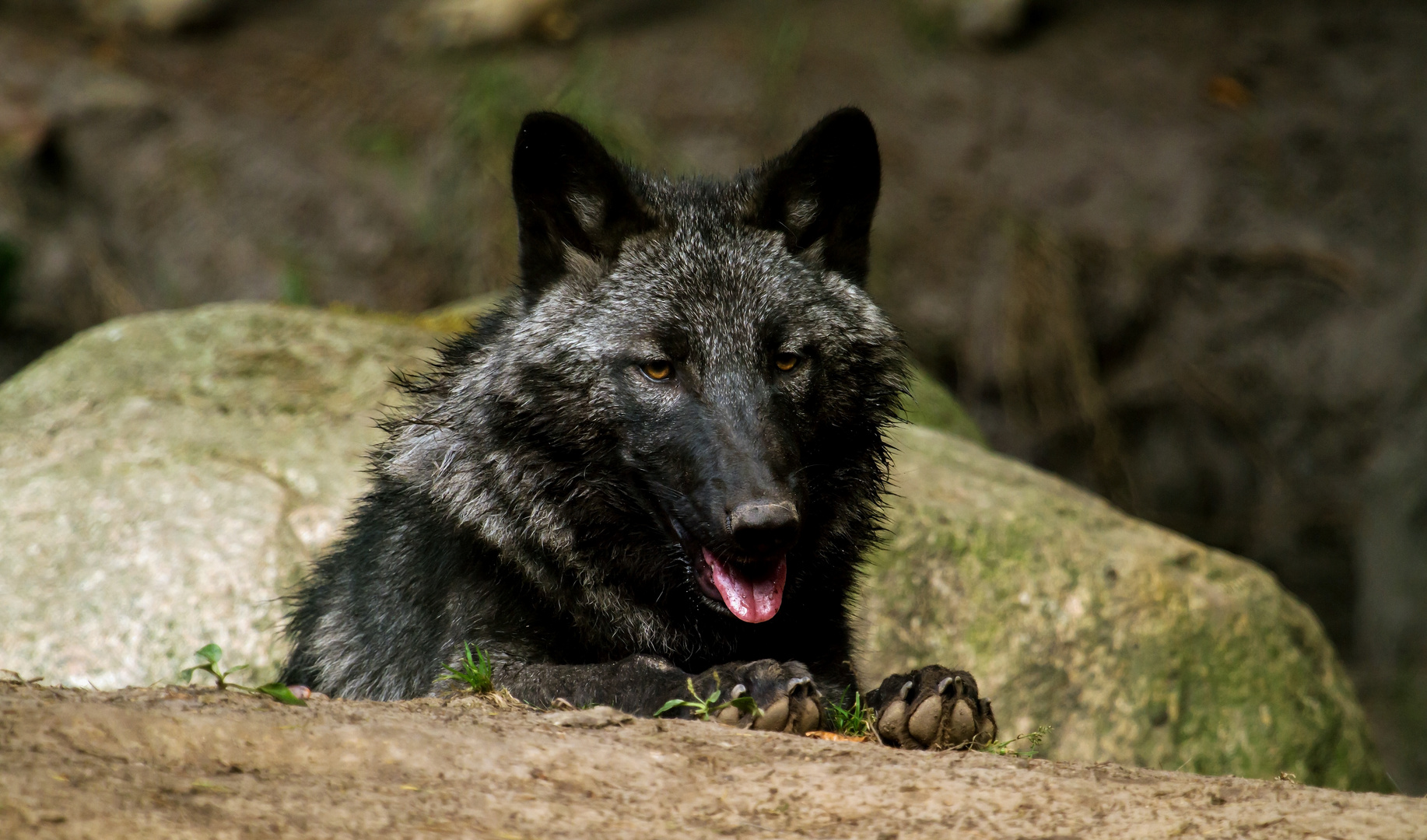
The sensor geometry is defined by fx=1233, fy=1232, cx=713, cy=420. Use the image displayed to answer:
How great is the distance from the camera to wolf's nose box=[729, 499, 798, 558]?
3543mm

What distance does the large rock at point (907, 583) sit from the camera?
577cm

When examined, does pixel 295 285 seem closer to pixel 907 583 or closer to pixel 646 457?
pixel 907 583

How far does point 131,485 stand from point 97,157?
6.36 meters

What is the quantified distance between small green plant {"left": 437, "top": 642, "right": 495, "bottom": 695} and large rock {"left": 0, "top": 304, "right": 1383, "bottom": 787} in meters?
2.33

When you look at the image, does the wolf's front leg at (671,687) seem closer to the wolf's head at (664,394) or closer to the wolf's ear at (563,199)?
the wolf's head at (664,394)

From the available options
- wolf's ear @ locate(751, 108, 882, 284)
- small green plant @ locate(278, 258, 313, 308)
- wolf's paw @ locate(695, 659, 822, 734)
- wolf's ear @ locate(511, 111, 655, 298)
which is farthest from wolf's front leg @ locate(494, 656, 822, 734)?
small green plant @ locate(278, 258, 313, 308)

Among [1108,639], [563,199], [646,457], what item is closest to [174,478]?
[563,199]

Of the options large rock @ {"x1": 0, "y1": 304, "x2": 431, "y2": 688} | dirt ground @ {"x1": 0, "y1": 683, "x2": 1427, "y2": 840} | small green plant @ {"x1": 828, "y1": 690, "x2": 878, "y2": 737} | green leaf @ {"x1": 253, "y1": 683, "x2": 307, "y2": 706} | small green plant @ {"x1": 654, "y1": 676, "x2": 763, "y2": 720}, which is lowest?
large rock @ {"x1": 0, "y1": 304, "x2": 431, "y2": 688}

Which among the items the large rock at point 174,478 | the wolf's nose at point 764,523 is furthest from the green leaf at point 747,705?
the large rock at point 174,478

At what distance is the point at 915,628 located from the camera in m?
6.09

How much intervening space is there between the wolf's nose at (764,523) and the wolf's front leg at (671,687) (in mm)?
346

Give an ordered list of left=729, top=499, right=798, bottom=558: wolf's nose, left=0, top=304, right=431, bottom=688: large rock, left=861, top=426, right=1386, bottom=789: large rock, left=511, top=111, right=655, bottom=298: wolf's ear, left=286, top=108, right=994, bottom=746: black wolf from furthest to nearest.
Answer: left=861, top=426, right=1386, bottom=789: large rock < left=0, top=304, right=431, bottom=688: large rock < left=511, top=111, right=655, bottom=298: wolf's ear < left=286, top=108, right=994, bottom=746: black wolf < left=729, top=499, right=798, bottom=558: wolf's nose

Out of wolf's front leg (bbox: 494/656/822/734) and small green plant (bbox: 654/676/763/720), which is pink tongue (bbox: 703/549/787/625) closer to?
wolf's front leg (bbox: 494/656/822/734)

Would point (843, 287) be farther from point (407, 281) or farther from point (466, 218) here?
point (407, 281)
